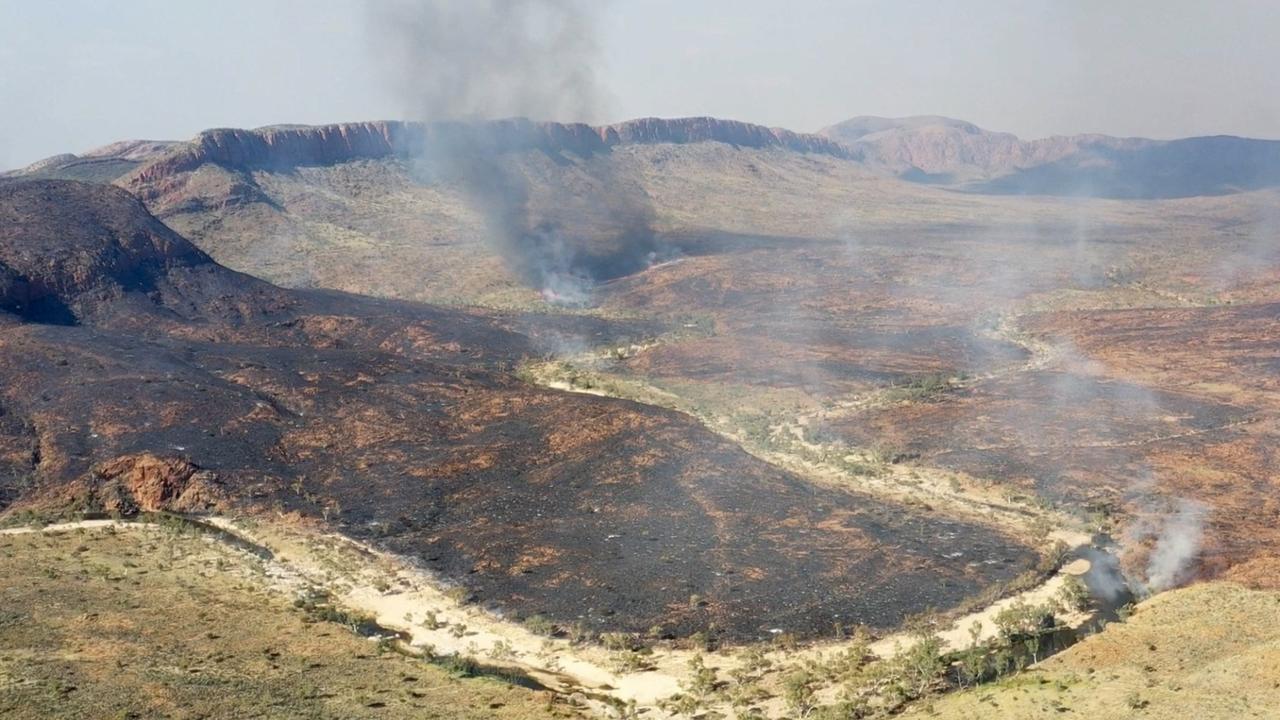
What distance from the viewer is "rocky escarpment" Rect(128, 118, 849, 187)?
351 feet

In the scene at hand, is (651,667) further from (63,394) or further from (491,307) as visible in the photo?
(491,307)

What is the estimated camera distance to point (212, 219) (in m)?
96.8

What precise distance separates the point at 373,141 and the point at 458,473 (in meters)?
105

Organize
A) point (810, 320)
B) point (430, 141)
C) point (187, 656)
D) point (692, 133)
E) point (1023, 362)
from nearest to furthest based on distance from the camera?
point (187, 656) < point (1023, 362) < point (810, 320) < point (430, 141) < point (692, 133)

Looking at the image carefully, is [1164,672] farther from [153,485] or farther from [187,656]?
[153,485]

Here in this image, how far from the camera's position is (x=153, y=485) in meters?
34.0

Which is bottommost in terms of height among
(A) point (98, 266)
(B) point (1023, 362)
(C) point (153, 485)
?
(C) point (153, 485)

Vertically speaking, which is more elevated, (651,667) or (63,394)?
(63,394)

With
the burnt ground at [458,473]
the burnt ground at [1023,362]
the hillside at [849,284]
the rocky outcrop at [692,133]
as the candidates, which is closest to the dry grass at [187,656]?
the burnt ground at [458,473]

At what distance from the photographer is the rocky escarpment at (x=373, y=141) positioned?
107 metres

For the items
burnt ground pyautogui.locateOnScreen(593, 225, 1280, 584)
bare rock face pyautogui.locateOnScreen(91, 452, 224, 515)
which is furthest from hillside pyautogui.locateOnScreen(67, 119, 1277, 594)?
bare rock face pyautogui.locateOnScreen(91, 452, 224, 515)

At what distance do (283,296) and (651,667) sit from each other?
48108mm

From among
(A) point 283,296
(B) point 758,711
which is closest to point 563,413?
(B) point 758,711

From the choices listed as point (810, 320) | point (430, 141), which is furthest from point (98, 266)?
point (430, 141)
